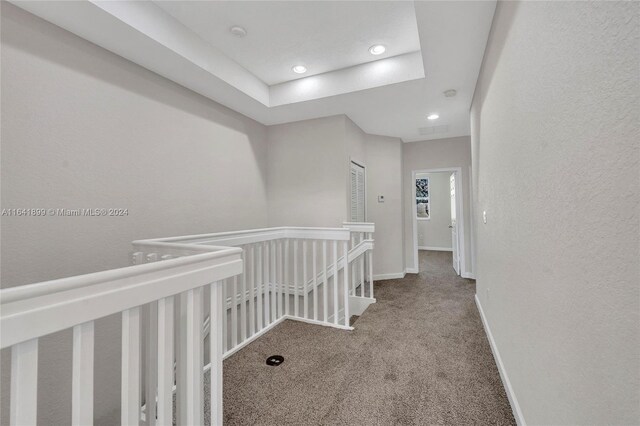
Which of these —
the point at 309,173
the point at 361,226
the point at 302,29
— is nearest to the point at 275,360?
the point at 361,226

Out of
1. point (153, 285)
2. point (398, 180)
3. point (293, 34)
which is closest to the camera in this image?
point (153, 285)

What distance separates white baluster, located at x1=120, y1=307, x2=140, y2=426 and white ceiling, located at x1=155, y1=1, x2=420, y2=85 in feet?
7.66

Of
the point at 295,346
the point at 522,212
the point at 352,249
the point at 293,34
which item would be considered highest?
the point at 293,34

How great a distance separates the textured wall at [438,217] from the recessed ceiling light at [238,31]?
22.4ft

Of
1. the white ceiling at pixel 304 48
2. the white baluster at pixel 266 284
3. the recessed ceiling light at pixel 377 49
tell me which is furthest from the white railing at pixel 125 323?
the recessed ceiling light at pixel 377 49

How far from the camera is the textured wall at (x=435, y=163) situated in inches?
186

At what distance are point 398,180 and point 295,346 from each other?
350 centimetres

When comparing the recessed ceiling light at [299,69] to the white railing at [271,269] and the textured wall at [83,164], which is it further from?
the white railing at [271,269]

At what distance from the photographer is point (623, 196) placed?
0.62 meters

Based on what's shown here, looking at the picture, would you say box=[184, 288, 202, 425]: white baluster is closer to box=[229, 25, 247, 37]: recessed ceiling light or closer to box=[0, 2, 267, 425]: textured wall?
box=[0, 2, 267, 425]: textured wall

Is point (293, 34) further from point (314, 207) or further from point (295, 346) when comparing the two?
point (295, 346)

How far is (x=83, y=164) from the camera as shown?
1975 millimetres

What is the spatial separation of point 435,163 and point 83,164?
4.99 m

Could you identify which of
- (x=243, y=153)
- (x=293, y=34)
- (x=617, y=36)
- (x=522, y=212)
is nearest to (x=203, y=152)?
(x=243, y=153)
